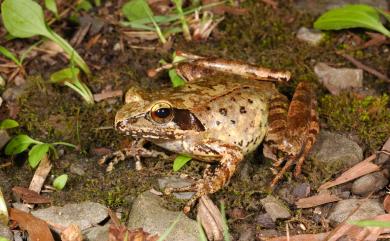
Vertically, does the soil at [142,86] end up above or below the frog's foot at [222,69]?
below

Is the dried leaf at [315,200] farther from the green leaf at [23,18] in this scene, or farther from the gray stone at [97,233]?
the green leaf at [23,18]

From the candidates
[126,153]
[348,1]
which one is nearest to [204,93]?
[126,153]

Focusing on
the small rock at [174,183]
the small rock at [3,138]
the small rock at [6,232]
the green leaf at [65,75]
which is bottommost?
the small rock at [6,232]

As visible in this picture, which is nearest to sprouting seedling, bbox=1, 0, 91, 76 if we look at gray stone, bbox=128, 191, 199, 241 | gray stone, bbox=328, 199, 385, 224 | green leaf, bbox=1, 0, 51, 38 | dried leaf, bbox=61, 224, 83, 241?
green leaf, bbox=1, 0, 51, 38

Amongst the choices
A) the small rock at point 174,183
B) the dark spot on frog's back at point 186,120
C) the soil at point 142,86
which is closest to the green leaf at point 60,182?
the soil at point 142,86

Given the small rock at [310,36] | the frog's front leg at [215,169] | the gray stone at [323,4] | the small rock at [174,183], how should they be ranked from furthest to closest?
the gray stone at [323,4]
the small rock at [310,36]
the small rock at [174,183]
the frog's front leg at [215,169]

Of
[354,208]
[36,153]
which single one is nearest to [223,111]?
[354,208]

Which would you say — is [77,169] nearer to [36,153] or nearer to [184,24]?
[36,153]

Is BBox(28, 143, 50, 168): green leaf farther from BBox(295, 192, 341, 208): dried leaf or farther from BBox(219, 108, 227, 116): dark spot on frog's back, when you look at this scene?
BBox(295, 192, 341, 208): dried leaf
